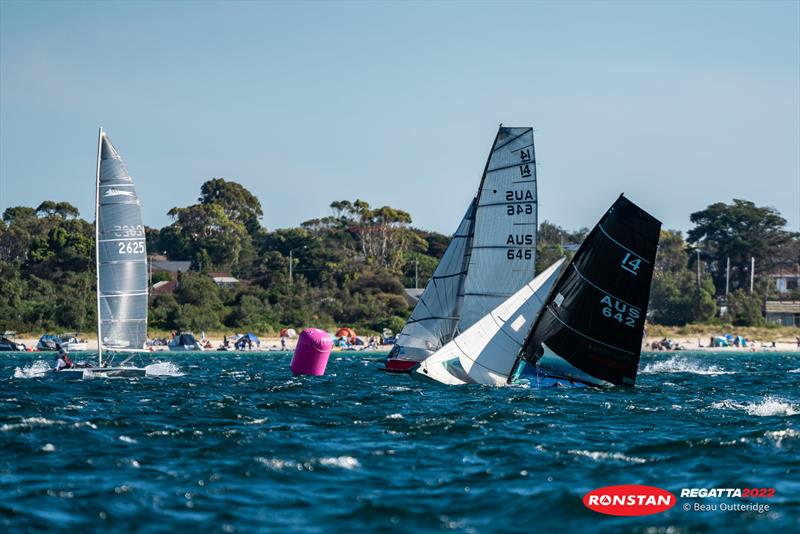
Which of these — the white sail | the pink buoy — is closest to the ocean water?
the white sail

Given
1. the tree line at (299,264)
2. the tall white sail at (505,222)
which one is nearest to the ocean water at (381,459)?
the tall white sail at (505,222)

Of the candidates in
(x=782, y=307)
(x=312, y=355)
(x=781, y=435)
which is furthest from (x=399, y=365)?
(x=782, y=307)

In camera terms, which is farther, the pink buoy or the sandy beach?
the sandy beach

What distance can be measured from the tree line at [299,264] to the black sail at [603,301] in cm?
6646

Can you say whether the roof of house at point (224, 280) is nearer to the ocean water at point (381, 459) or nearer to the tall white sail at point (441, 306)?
the tall white sail at point (441, 306)

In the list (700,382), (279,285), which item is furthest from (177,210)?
(700,382)

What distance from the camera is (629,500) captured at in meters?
16.2

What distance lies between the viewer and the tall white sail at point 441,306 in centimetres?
4316

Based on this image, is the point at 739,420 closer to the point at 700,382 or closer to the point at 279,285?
the point at 700,382

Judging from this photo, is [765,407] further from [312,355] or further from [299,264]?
[299,264]

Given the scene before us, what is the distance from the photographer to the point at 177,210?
137 metres

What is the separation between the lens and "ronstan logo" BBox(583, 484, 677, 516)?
1561 cm

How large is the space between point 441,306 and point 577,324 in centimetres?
968

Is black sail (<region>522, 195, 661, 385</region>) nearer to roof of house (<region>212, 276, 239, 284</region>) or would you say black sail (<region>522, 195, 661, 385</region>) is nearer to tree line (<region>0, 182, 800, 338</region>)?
tree line (<region>0, 182, 800, 338</region>)
